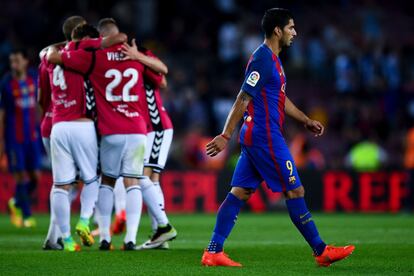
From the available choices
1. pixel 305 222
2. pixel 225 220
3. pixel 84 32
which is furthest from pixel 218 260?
pixel 84 32

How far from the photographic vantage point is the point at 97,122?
1070 cm

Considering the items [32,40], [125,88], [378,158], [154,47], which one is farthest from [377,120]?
[125,88]

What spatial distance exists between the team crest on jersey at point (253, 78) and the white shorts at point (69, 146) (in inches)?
91.9

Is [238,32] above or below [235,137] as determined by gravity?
above

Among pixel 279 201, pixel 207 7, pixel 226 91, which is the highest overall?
pixel 207 7

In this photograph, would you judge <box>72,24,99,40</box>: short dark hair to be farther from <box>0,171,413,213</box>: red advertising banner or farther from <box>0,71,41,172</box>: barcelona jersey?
<box>0,171,413,213</box>: red advertising banner

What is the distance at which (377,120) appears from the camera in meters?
23.6

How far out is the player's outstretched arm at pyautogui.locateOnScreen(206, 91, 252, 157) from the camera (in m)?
8.70

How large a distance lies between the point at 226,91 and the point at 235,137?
149cm

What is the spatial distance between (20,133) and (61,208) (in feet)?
17.1

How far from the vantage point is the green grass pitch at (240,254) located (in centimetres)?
887

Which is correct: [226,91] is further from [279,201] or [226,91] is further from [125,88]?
[125,88]

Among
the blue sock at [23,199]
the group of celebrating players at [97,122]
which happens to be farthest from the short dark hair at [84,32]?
the blue sock at [23,199]

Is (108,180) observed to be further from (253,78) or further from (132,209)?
(253,78)
